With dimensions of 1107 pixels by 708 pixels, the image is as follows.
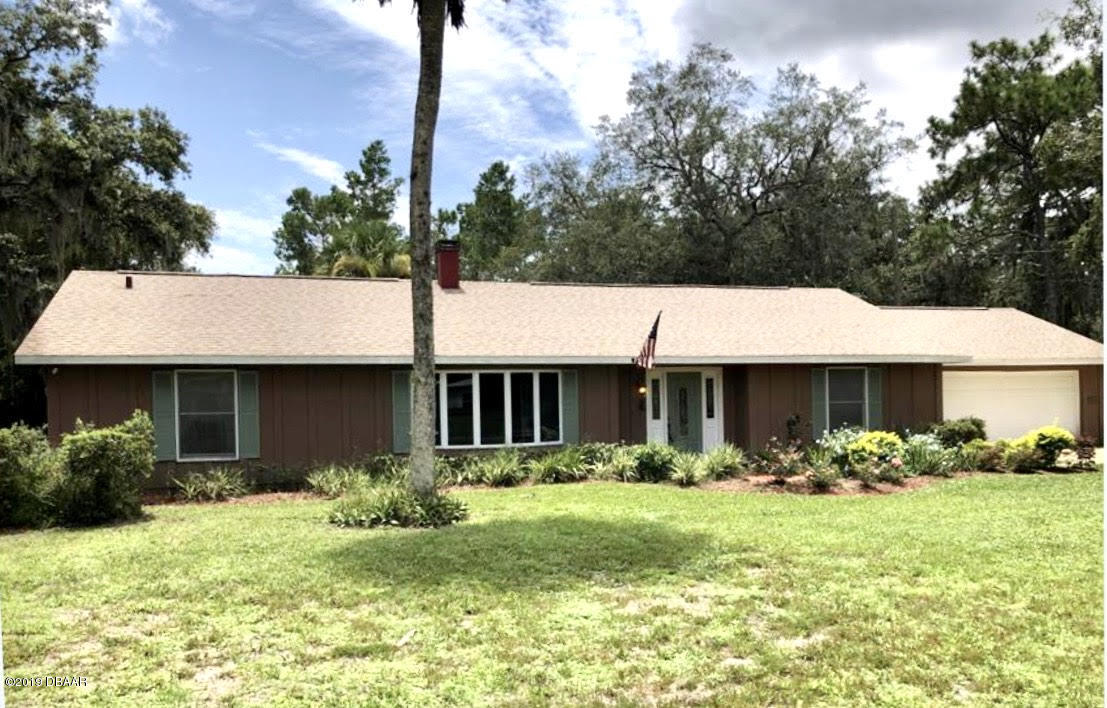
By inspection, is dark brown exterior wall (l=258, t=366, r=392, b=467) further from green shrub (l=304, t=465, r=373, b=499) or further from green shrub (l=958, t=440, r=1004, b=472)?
green shrub (l=958, t=440, r=1004, b=472)

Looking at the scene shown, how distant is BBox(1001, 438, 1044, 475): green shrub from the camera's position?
1387 centimetres

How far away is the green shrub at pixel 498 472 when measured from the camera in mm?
13242

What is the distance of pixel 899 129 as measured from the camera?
30969mm

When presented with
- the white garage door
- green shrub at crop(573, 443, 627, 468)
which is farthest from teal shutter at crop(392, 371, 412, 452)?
the white garage door

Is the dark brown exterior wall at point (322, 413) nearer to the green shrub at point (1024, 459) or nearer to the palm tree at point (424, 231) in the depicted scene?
the palm tree at point (424, 231)

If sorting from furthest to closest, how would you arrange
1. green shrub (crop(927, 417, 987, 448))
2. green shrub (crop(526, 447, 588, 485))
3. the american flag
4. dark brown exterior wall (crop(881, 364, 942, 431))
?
dark brown exterior wall (crop(881, 364, 942, 431)), green shrub (crop(927, 417, 987, 448)), the american flag, green shrub (crop(526, 447, 588, 485))

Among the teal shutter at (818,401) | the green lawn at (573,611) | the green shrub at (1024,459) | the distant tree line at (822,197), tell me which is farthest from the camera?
the distant tree line at (822,197)

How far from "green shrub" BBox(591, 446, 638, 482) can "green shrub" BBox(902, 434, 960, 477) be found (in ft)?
14.9

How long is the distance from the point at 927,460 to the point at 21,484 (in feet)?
43.9

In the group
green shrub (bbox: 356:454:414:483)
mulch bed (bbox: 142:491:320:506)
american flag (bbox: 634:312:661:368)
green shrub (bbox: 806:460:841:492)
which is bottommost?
mulch bed (bbox: 142:491:320:506)

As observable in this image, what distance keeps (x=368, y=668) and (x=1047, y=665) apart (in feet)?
12.7

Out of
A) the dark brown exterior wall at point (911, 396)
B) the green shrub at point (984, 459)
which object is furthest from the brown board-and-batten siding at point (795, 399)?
the green shrub at point (984, 459)

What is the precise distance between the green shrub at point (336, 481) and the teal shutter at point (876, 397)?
10.3m

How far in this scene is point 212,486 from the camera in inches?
481
